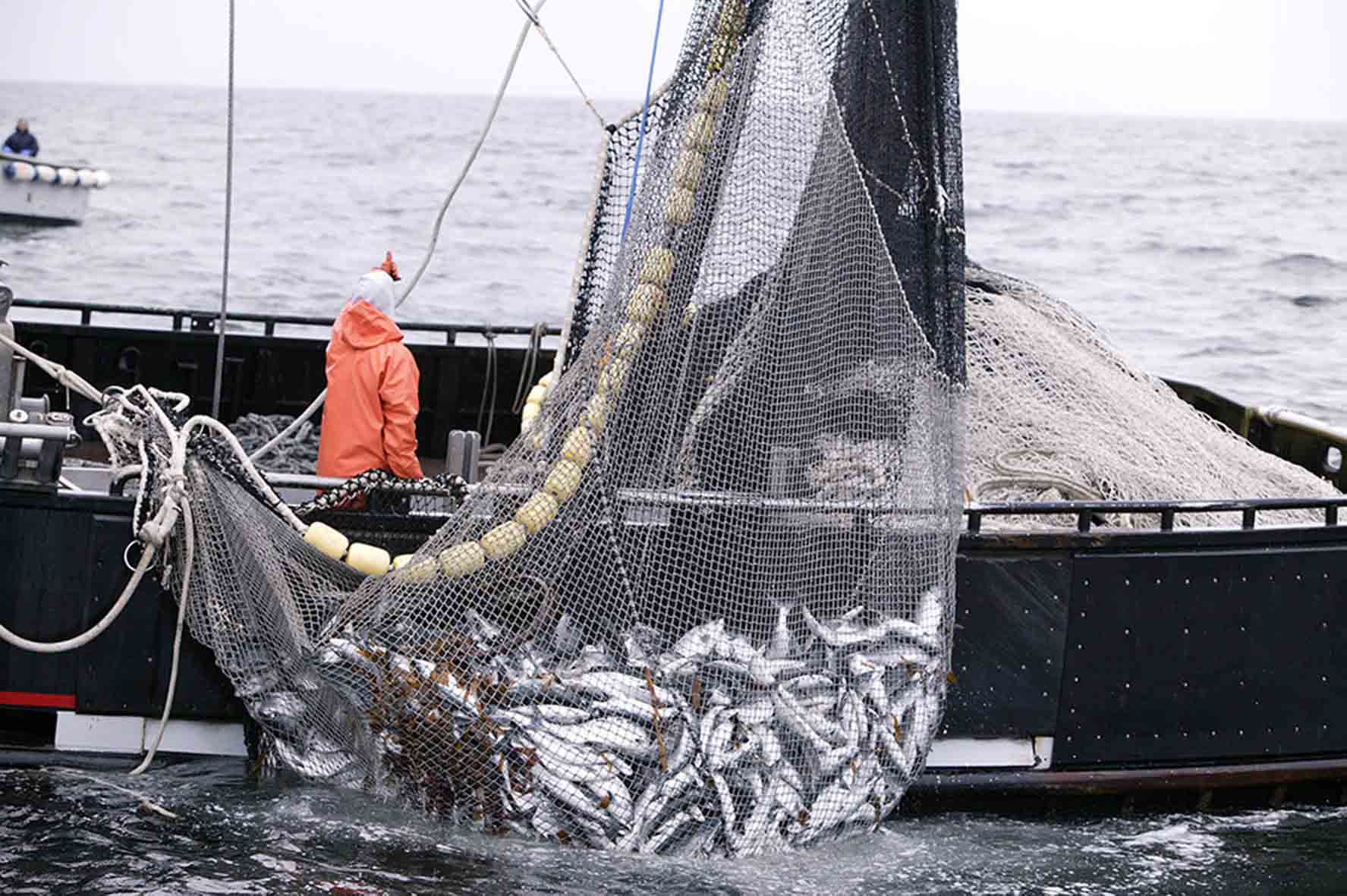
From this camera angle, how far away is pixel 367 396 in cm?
806

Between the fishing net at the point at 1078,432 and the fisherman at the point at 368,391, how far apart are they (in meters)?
2.74

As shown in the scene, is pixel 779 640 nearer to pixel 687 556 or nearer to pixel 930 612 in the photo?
pixel 687 556

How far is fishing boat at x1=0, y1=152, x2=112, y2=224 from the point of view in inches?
1395

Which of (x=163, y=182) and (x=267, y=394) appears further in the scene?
(x=163, y=182)

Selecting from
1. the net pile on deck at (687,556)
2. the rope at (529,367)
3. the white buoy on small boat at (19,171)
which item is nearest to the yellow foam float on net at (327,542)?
the net pile on deck at (687,556)

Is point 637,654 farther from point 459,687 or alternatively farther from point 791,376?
point 791,376

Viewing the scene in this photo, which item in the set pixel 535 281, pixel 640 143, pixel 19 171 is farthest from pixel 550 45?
pixel 19 171

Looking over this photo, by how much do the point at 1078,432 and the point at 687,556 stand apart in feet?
8.39

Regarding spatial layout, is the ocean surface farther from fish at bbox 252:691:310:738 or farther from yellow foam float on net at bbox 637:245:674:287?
yellow foam float on net at bbox 637:245:674:287

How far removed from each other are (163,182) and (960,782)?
5031cm

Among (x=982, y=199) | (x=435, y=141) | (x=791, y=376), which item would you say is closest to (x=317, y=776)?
(x=791, y=376)

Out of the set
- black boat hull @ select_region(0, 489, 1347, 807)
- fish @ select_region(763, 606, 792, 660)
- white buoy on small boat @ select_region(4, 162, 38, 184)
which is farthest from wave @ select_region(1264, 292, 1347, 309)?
→ fish @ select_region(763, 606, 792, 660)

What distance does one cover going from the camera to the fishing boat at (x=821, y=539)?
6926 mm

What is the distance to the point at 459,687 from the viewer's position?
6.83m
